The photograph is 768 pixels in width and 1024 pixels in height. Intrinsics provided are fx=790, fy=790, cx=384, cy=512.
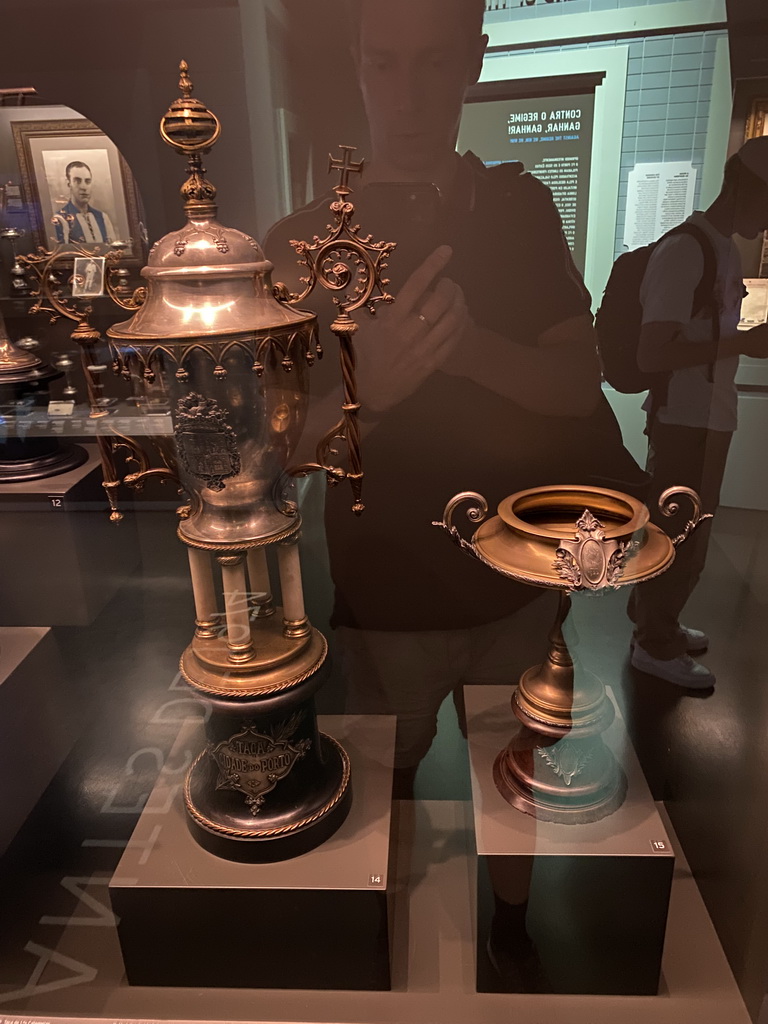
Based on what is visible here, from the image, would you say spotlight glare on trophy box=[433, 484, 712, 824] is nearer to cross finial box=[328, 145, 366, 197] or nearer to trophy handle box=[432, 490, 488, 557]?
trophy handle box=[432, 490, 488, 557]

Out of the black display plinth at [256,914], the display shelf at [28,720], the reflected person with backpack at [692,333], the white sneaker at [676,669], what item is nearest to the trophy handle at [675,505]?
the reflected person with backpack at [692,333]

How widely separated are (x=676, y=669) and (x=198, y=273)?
1.30 metres

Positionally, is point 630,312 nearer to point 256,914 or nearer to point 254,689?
point 254,689

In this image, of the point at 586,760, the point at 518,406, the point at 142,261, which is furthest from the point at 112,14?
the point at 586,760

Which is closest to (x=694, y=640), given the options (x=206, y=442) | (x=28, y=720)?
(x=206, y=442)

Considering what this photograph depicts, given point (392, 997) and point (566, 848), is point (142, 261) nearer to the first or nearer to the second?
point (566, 848)

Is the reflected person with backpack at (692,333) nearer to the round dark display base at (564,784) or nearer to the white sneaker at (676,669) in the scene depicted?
the white sneaker at (676,669)

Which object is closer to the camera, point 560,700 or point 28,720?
point 560,700

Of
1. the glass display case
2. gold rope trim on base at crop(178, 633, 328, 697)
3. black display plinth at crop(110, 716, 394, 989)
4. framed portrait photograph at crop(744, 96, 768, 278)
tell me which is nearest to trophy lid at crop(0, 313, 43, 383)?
the glass display case

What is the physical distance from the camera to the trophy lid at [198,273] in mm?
1210

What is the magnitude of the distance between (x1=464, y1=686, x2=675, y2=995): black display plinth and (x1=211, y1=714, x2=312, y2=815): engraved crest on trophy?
0.39 m

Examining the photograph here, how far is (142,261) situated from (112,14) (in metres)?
0.41

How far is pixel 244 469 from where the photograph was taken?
51.9 inches

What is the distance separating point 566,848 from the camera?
1.45 meters
